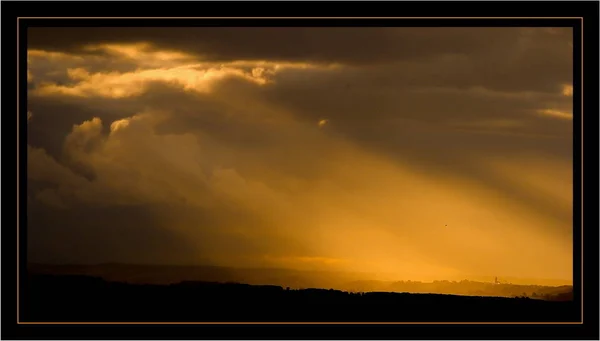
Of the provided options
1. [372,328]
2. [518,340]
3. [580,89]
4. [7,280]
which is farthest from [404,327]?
[7,280]

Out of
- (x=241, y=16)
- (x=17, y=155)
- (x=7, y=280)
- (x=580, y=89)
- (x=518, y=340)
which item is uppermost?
(x=241, y=16)

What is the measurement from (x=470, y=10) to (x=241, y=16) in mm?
2092

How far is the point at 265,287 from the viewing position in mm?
8820

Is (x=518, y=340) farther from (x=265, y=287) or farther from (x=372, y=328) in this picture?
(x=265, y=287)

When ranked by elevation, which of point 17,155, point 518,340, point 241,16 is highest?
point 241,16

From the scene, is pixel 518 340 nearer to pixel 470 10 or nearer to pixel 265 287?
pixel 265 287

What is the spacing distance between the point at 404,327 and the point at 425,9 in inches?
114

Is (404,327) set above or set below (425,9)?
below

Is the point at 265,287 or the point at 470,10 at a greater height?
the point at 470,10

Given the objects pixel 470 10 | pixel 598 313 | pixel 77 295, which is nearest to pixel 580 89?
pixel 470 10

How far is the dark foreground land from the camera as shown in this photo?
28.8 feet

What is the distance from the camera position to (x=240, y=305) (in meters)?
8.82

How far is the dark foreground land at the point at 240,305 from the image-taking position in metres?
8.78

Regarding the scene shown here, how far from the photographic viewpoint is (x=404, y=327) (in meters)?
8.74
